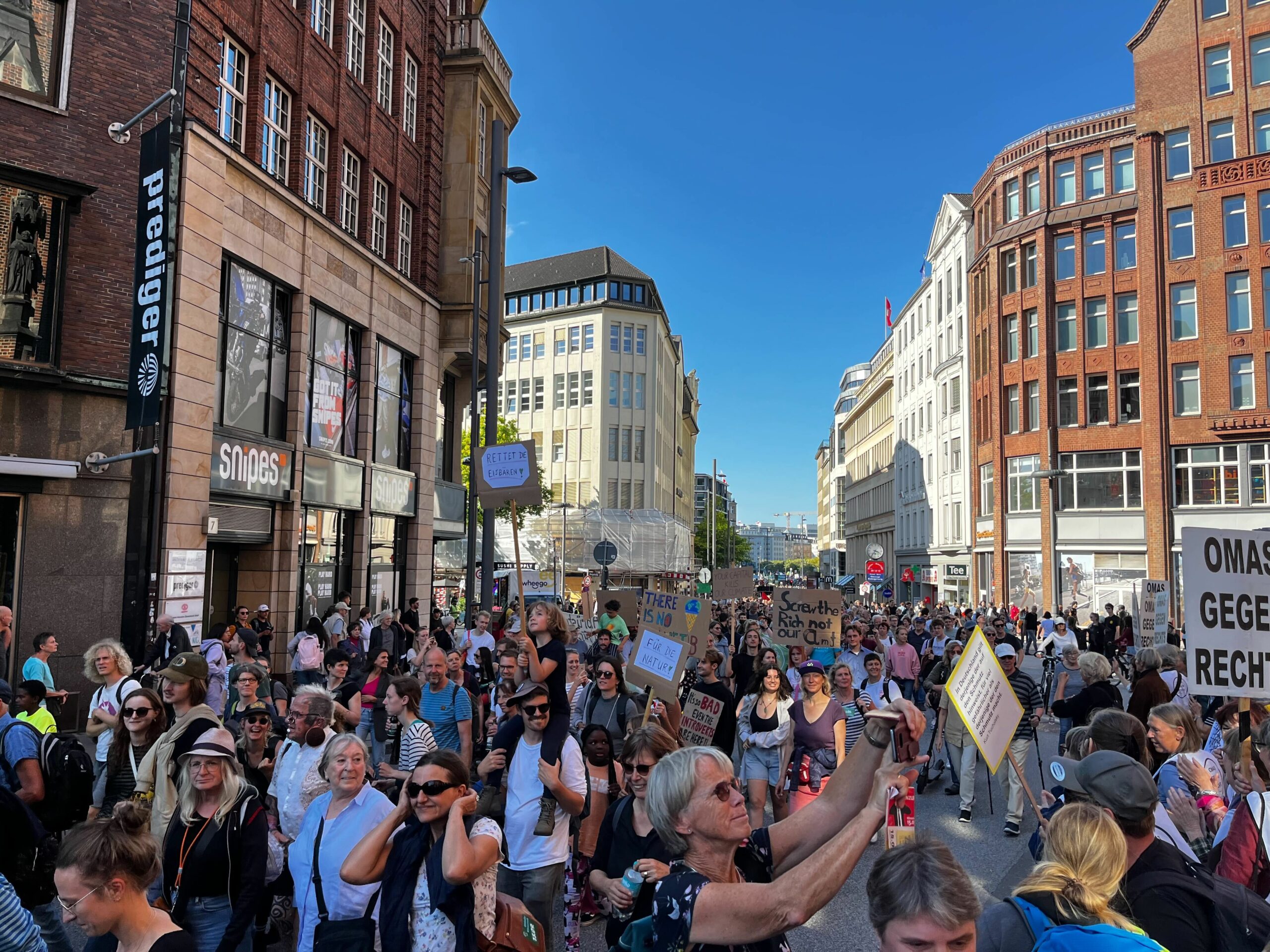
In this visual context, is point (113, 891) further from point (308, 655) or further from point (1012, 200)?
point (1012, 200)

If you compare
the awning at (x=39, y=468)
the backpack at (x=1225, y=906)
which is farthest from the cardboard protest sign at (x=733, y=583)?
the backpack at (x=1225, y=906)

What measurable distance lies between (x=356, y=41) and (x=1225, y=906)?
80.4 feet

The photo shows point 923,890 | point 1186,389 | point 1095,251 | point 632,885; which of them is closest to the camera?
point 923,890

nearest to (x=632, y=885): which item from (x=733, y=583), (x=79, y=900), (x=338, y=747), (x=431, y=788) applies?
(x=431, y=788)

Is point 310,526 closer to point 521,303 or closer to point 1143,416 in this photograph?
point 1143,416

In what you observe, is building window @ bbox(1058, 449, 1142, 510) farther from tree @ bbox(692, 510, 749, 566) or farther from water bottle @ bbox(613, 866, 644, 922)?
tree @ bbox(692, 510, 749, 566)

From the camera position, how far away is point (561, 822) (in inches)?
210

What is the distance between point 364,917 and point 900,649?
37.8 feet

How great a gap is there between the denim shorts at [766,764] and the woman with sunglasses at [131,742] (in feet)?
15.6

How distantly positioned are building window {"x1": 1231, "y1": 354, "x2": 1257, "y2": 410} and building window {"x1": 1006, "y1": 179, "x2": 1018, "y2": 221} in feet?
39.3

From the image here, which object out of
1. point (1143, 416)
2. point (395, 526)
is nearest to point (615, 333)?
point (1143, 416)

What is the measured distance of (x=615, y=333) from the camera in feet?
229

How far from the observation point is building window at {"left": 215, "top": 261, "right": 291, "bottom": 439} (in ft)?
56.2

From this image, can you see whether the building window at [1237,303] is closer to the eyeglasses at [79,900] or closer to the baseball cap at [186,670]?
the baseball cap at [186,670]
